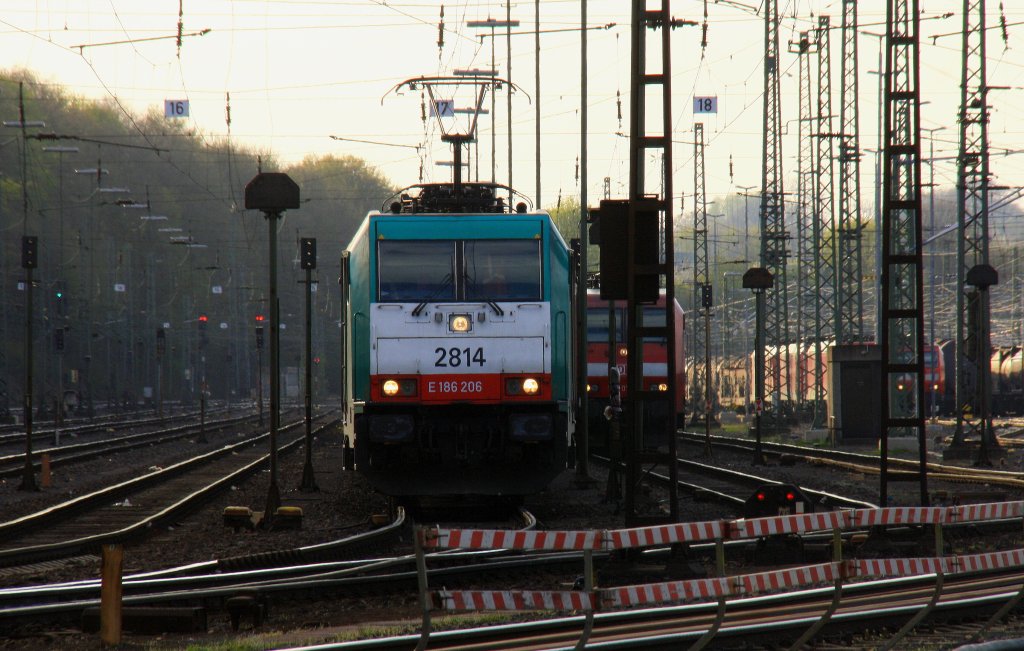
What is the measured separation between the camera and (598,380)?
1093 inches

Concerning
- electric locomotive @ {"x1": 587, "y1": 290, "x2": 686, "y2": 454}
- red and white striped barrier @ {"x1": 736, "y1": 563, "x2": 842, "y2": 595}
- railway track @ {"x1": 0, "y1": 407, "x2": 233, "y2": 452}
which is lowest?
railway track @ {"x1": 0, "y1": 407, "x2": 233, "y2": 452}

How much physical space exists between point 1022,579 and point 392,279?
7.46m

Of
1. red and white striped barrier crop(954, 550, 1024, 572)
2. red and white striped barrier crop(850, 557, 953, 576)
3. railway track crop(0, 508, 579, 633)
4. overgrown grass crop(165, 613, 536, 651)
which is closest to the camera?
red and white striped barrier crop(850, 557, 953, 576)

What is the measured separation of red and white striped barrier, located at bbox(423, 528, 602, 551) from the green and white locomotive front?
767cm

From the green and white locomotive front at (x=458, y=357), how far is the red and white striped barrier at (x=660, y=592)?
759cm

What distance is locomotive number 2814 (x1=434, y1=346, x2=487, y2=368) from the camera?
15.0m

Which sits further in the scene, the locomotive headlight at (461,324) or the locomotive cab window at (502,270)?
the locomotive cab window at (502,270)

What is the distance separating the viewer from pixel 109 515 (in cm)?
1878

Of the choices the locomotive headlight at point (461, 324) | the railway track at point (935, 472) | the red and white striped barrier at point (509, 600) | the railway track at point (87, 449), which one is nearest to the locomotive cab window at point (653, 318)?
the railway track at point (935, 472)

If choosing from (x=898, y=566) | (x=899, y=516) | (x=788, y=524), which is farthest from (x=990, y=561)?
(x=788, y=524)

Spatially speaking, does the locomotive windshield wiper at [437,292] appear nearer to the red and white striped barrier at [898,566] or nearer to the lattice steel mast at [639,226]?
the lattice steel mast at [639,226]

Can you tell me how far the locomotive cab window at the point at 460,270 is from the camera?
15.1 meters

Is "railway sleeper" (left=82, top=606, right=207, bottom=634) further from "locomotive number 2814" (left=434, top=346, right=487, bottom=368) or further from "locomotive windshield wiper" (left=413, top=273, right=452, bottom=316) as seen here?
"locomotive windshield wiper" (left=413, top=273, right=452, bottom=316)

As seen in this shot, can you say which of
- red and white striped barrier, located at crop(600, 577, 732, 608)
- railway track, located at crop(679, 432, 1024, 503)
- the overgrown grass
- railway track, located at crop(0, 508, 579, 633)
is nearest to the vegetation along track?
railway track, located at crop(0, 508, 579, 633)
